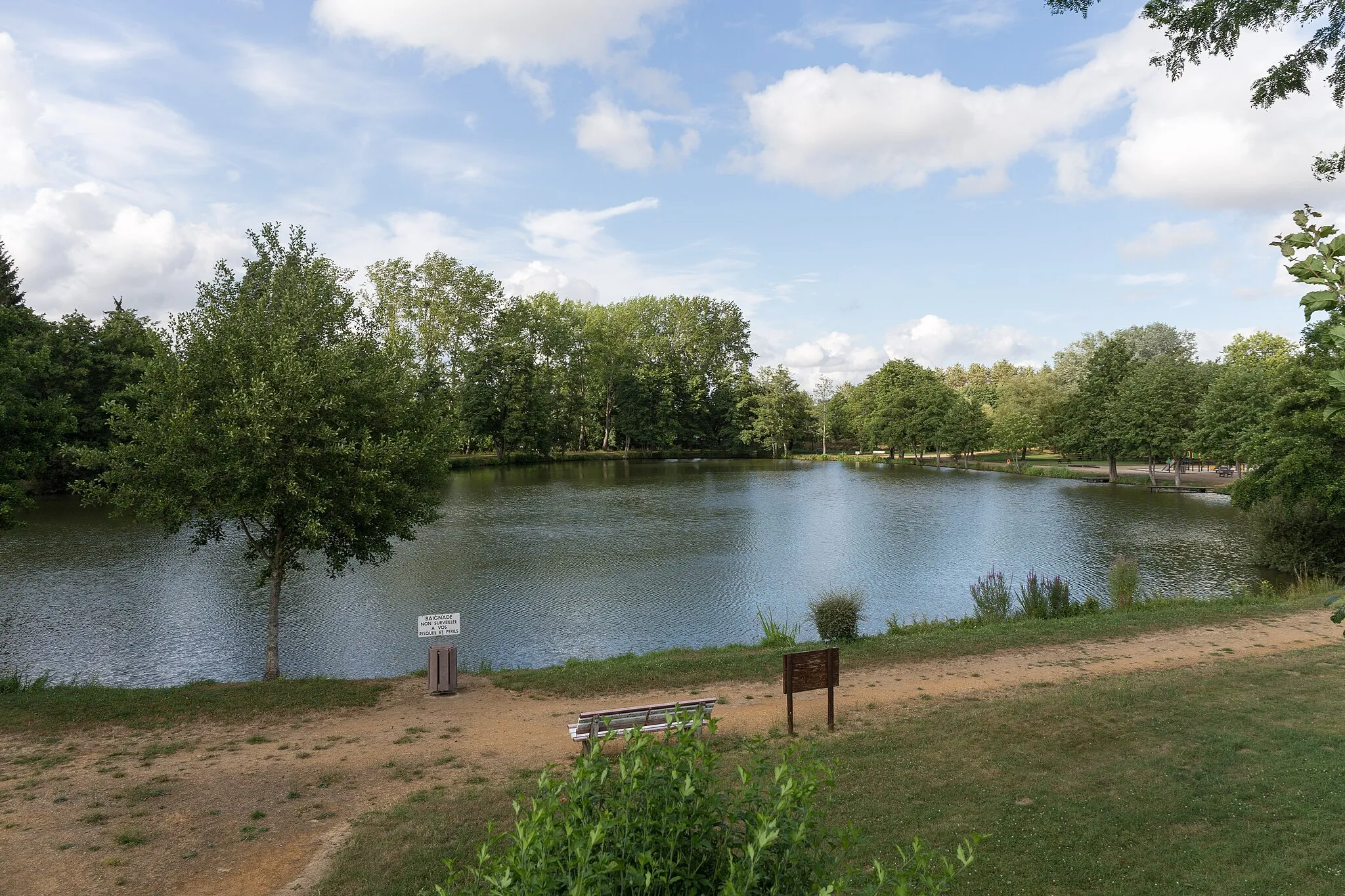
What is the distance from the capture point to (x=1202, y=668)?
10977 mm

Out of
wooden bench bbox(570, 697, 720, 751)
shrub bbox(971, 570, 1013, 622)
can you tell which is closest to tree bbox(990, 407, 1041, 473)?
shrub bbox(971, 570, 1013, 622)

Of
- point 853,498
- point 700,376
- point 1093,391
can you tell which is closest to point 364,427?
point 853,498

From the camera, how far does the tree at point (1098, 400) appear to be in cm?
5359

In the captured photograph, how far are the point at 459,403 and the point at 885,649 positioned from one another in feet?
61.6

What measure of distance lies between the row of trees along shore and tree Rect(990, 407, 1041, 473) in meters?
0.28

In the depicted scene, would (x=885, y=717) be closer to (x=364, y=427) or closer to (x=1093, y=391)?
(x=364, y=427)

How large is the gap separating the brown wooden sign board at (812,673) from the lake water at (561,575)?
7.41 meters

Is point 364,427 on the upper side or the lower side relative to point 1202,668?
upper

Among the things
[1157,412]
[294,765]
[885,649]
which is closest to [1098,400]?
[1157,412]

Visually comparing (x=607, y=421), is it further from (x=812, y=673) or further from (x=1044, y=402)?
(x=812, y=673)

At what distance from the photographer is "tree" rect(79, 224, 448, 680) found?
11.8 meters

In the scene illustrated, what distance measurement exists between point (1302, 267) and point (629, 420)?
79.2 m

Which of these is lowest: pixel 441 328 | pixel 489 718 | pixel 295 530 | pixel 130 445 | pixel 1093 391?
pixel 489 718

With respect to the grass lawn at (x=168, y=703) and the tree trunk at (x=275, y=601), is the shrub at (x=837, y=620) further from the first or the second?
the tree trunk at (x=275, y=601)
